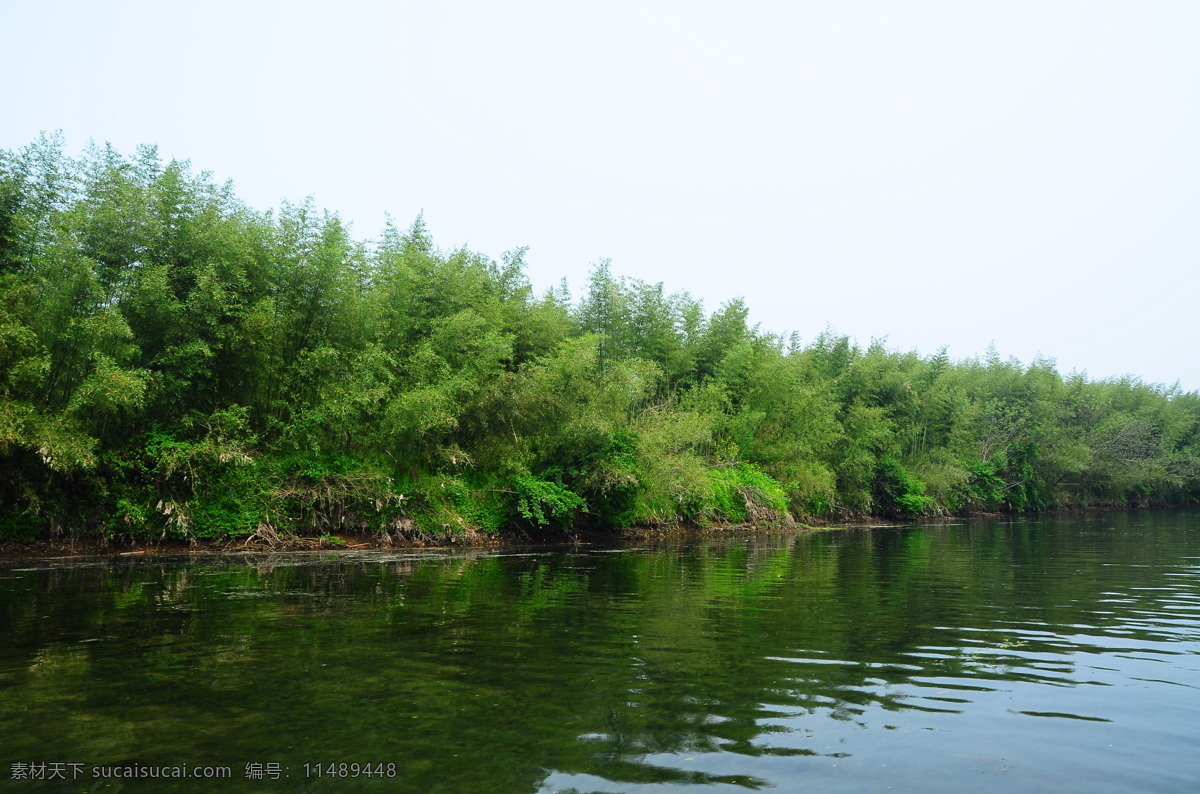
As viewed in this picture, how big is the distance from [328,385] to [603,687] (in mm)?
18576

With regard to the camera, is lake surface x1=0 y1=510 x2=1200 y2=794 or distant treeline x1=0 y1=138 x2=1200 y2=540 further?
distant treeline x1=0 y1=138 x2=1200 y2=540

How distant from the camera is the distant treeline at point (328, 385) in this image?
766 inches

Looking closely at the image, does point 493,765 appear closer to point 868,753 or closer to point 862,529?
point 868,753

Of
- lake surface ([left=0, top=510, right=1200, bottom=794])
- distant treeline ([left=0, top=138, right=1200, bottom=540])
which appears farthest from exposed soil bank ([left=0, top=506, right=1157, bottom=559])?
lake surface ([left=0, top=510, right=1200, bottom=794])

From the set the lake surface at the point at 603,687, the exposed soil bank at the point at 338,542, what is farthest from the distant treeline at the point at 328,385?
the lake surface at the point at 603,687

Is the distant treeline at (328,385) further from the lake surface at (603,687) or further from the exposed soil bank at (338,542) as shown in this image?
the lake surface at (603,687)

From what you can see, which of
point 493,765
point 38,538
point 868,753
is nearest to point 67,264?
point 38,538

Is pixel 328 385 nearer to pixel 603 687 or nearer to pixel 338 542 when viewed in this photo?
pixel 338 542

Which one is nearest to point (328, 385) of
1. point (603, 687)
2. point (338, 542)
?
point (338, 542)

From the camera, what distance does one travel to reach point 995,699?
21.5 feet

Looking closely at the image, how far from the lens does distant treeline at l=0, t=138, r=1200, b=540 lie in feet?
63.9

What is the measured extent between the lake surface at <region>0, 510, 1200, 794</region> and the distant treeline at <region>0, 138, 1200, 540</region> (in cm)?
705

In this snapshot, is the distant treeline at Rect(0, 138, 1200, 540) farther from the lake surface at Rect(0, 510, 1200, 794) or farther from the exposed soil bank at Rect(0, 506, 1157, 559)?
the lake surface at Rect(0, 510, 1200, 794)

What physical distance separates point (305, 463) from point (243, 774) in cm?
1988
